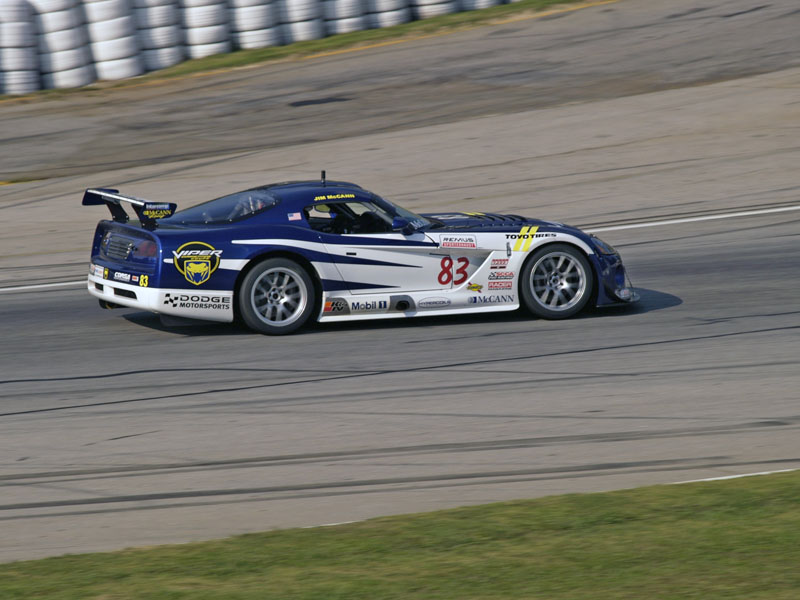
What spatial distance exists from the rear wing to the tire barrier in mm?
12842

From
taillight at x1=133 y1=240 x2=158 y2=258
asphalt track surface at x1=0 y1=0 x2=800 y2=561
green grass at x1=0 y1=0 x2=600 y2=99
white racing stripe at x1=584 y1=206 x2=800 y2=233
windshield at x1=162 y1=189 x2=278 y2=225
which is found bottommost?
asphalt track surface at x1=0 y1=0 x2=800 y2=561

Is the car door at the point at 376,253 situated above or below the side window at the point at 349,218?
below

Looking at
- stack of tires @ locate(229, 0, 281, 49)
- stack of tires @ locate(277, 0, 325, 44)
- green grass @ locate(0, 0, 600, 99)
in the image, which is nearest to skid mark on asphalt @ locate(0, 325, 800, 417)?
green grass @ locate(0, 0, 600, 99)

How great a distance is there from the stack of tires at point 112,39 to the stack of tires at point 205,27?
1.14 meters

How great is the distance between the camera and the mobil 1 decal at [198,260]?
29.9 feet

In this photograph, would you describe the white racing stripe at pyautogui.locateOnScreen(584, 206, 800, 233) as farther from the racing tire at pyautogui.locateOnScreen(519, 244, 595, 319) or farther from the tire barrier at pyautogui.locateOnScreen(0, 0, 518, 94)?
the tire barrier at pyautogui.locateOnScreen(0, 0, 518, 94)

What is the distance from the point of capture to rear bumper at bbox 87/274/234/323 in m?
9.13

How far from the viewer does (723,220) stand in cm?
1375

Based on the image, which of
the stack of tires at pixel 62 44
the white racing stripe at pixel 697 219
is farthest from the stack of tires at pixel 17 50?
the white racing stripe at pixel 697 219

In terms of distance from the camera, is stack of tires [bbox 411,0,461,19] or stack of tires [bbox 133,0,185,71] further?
stack of tires [bbox 411,0,461,19]

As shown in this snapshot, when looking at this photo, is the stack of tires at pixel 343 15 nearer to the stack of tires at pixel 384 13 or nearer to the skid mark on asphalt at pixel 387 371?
the stack of tires at pixel 384 13

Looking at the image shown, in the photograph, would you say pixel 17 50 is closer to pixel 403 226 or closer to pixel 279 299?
pixel 279 299

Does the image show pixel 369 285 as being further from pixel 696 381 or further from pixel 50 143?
pixel 50 143

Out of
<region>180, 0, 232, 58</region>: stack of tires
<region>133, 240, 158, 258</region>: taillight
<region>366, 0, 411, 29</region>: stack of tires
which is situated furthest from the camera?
<region>366, 0, 411, 29</region>: stack of tires
